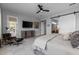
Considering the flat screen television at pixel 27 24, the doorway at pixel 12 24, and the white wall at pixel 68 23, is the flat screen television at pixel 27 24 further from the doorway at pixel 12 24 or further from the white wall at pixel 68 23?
the white wall at pixel 68 23

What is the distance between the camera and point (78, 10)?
13.5ft

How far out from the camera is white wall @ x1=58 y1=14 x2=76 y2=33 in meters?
4.46

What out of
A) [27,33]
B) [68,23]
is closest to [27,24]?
[27,33]

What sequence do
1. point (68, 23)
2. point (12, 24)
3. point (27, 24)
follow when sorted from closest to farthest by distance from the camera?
point (68, 23) → point (12, 24) → point (27, 24)

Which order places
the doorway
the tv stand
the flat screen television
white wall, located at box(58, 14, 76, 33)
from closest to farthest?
white wall, located at box(58, 14, 76, 33)
the doorway
the tv stand
the flat screen television

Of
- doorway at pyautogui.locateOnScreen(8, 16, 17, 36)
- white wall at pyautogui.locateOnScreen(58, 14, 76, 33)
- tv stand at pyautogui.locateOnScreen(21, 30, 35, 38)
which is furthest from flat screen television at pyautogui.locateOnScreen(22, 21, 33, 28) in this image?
white wall at pyautogui.locateOnScreen(58, 14, 76, 33)

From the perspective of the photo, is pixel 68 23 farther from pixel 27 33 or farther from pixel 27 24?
pixel 27 24

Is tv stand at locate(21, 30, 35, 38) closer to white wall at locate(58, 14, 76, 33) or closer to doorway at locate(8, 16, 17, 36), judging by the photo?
doorway at locate(8, 16, 17, 36)

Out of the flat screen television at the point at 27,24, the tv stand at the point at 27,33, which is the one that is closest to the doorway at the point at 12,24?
the tv stand at the point at 27,33

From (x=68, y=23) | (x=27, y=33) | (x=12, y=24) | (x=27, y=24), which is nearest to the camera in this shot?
(x=68, y=23)

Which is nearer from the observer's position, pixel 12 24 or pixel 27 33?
pixel 12 24

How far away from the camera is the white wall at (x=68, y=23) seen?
4465 millimetres

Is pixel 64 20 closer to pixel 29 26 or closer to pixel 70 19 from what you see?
pixel 70 19

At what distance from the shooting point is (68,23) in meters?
4.81
